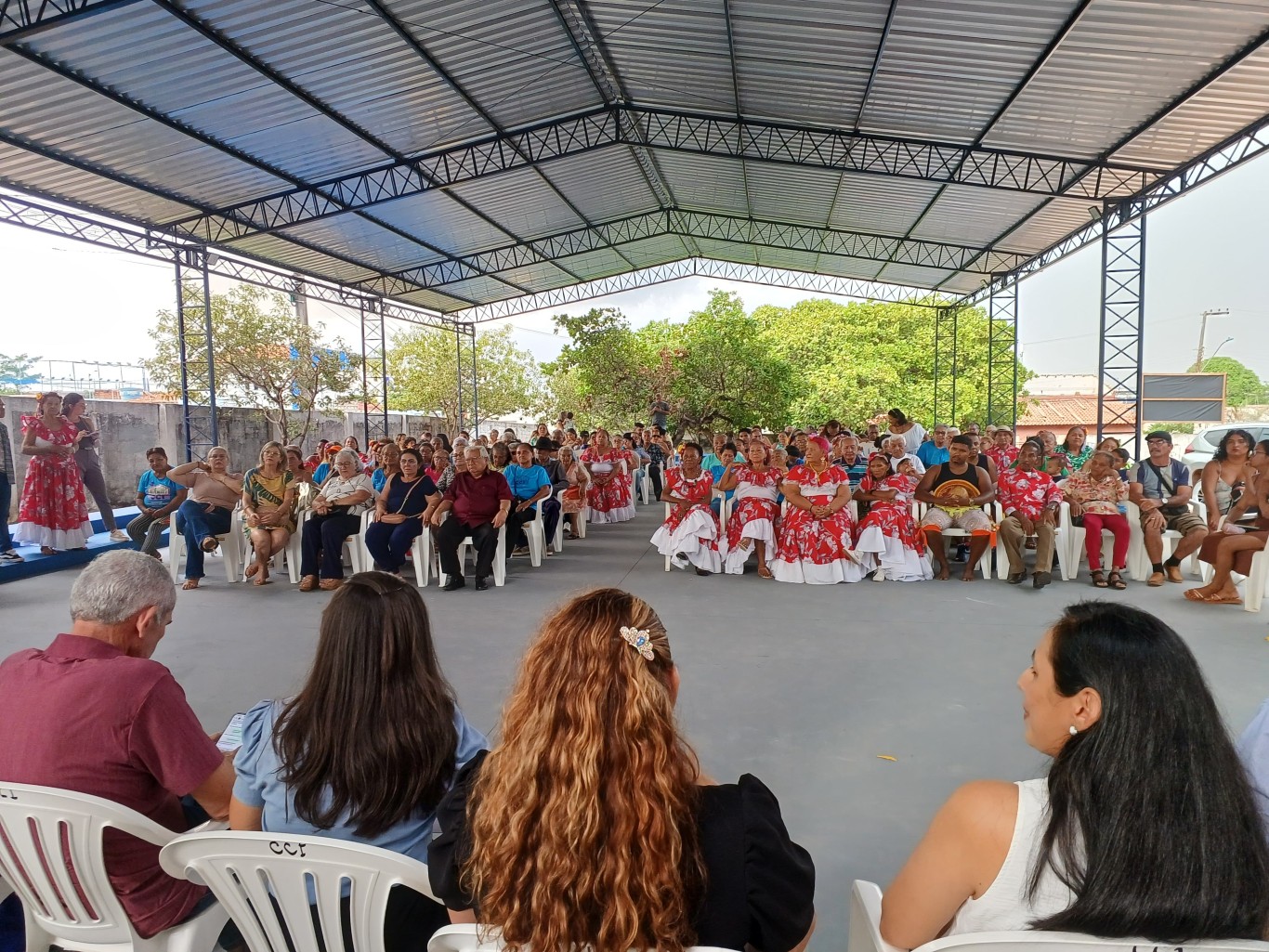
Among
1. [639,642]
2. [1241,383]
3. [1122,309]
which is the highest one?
[1241,383]

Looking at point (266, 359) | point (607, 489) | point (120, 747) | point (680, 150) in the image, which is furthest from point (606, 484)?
point (266, 359)

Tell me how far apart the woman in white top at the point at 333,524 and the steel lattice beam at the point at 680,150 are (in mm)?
5684

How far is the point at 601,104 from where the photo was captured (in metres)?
10.2

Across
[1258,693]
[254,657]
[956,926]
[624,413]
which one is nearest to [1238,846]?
[956,926]

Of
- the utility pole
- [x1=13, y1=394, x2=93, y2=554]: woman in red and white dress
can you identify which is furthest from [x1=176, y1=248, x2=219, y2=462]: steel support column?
the utility pole

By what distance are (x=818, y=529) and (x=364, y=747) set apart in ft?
17.1

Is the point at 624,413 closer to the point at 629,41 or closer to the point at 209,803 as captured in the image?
the point at 629,41

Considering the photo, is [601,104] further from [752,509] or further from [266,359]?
[266,359]

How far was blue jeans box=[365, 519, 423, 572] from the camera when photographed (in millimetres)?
6082

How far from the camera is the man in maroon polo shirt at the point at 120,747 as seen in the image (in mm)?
1466

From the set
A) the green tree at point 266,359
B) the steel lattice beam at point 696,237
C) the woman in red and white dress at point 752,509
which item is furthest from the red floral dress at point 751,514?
the green tree at point 266,359

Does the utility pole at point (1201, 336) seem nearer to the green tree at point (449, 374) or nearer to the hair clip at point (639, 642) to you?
the green tree at point (449, 374)

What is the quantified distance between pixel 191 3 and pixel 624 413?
40.1ft

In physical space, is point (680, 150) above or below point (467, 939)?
above
